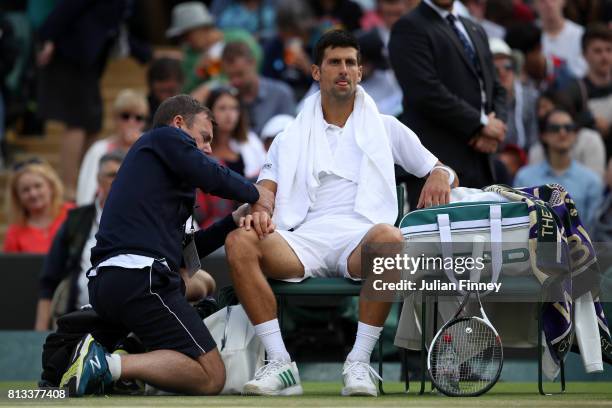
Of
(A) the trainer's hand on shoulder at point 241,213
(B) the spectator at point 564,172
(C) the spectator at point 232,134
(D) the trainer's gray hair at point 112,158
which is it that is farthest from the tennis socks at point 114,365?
(B) the spectator at point 564,172

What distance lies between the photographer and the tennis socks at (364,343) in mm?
7777

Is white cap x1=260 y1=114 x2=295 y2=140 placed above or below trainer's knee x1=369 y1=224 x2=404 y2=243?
above

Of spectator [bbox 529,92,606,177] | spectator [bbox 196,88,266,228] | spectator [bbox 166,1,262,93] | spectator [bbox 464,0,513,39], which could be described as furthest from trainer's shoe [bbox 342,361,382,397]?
spectator [bbox 464,0,513,39]

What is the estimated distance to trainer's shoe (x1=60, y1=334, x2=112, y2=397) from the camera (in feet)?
24.6

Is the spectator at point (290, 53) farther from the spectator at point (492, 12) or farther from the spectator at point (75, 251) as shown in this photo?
the spectator at point (75, 251)

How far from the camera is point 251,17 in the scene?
49.4 ft

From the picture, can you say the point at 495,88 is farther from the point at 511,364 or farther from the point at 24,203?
the point at 24,203

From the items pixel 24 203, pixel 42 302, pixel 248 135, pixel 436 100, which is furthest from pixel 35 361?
pixel 436 100

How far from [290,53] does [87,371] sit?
6.82m

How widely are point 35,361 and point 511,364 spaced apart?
3.15 meters

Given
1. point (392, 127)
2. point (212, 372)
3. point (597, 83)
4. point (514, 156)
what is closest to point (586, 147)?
point (514, 156)

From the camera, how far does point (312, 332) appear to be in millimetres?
10492

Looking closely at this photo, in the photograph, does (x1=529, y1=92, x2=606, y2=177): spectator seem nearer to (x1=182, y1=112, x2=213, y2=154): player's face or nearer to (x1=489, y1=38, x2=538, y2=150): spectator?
(x1=489, y1=38, x2=538, y2=150): spectator

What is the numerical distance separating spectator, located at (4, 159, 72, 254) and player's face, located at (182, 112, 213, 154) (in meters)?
3.58
